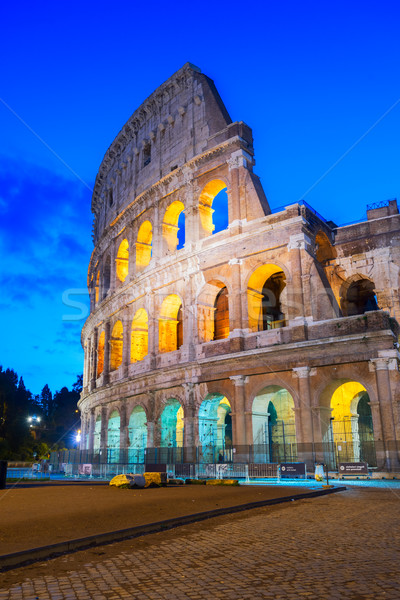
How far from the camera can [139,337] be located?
1228 inches

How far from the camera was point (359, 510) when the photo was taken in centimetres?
928

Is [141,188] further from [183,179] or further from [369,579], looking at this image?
[369,579]

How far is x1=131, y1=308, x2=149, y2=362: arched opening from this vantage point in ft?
101

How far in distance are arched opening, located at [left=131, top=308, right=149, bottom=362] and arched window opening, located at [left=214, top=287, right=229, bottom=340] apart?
15.3 ft

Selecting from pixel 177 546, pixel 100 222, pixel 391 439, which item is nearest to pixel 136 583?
pixel 177 546

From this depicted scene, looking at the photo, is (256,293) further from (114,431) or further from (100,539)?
(100,539)

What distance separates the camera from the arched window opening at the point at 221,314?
28266 millimetres

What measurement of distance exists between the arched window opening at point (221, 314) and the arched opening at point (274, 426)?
4.64 meters

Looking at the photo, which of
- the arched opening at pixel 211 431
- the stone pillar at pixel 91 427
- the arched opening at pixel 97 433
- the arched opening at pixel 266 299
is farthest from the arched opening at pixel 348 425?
the stone pillar at pixel 91 427

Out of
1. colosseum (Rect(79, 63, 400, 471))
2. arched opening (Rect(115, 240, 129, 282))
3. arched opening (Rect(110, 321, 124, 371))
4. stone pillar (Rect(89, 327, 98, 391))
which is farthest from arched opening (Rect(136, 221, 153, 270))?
stone pillar (Rect(89, 327, 98, 391))

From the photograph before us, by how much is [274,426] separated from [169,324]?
7938mm

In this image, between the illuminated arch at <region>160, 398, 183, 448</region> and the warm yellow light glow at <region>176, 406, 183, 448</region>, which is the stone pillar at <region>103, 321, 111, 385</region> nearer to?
the warm yellow light glow at <region>176, 406, 183, 448</region>

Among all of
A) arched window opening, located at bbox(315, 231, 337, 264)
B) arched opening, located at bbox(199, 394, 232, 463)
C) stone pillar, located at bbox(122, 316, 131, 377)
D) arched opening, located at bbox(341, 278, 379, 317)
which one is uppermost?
arched window opening, located at bbox(315, 231, 337, 264)

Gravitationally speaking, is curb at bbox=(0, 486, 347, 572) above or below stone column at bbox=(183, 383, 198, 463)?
below
